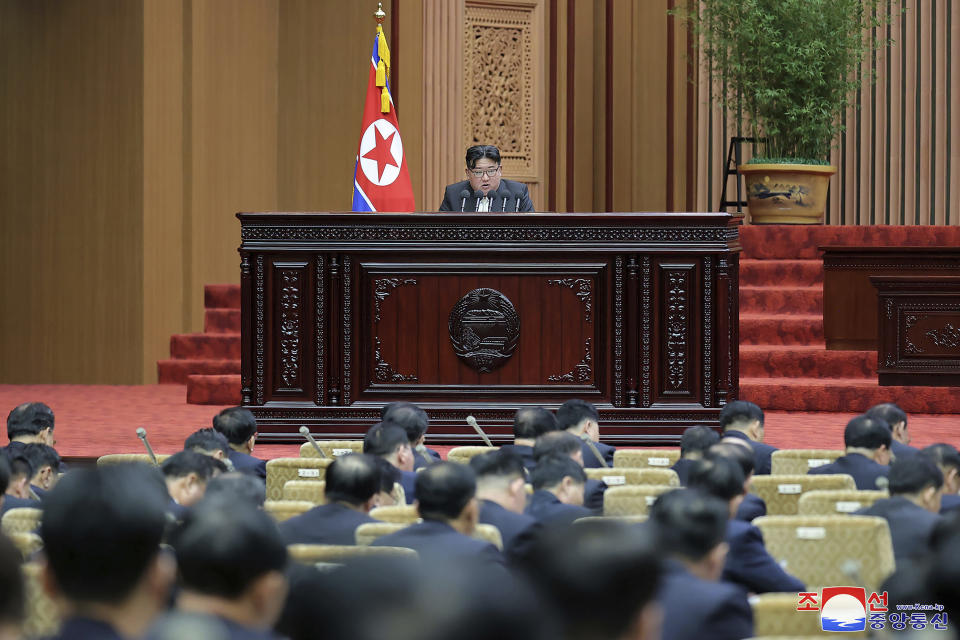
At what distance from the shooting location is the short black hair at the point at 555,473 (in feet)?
12.1

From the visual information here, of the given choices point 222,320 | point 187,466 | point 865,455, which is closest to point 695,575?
point 187,466

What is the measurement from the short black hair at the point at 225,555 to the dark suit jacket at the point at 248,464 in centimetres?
295

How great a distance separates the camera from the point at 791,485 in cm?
409

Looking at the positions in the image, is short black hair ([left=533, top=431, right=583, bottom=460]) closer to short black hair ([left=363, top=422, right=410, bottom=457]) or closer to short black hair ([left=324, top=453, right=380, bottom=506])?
short black hair ([left=363, top=422, right=410, bottom=457])

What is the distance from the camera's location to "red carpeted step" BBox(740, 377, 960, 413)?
8695mm

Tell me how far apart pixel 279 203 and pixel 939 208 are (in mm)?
6337

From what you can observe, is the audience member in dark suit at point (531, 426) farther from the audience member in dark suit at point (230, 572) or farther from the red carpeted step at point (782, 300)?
the red carpeted step at point (782, 300)

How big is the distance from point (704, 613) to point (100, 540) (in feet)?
3.45

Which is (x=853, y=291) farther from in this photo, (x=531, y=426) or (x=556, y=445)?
(x=556, y=445)

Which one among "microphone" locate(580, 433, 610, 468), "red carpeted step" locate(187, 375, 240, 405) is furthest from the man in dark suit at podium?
"microphone" locate(580, 433, 610, 468)

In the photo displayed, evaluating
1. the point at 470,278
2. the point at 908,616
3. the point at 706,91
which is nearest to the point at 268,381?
the point at 470,278

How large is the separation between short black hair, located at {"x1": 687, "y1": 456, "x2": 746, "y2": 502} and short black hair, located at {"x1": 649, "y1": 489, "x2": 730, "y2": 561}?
71 centimetres

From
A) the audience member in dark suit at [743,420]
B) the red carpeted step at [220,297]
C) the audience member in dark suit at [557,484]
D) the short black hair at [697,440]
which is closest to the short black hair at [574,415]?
the audience member in dark suit at [743,420]

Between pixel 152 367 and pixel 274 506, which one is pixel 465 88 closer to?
pixel 152 367
